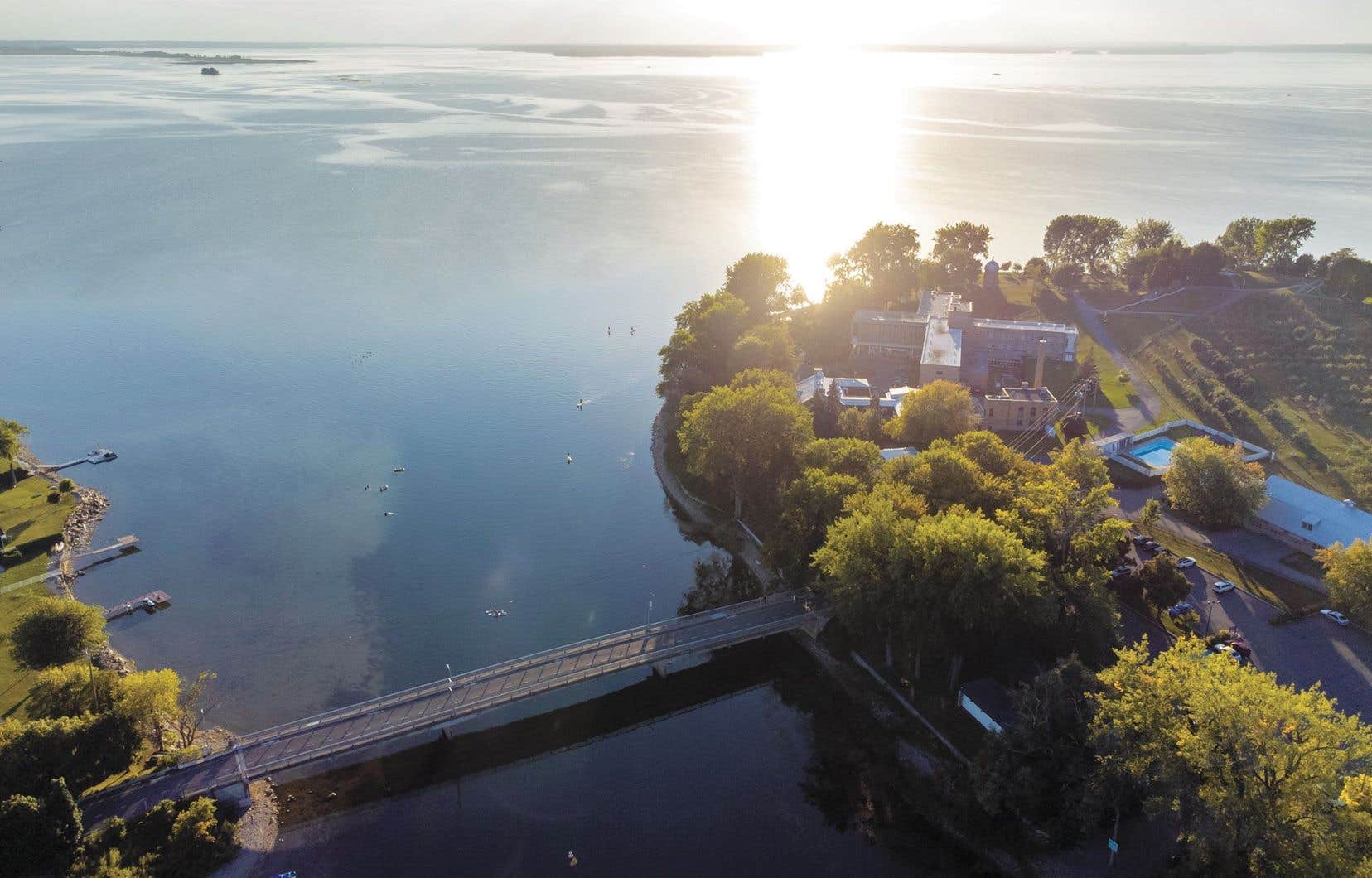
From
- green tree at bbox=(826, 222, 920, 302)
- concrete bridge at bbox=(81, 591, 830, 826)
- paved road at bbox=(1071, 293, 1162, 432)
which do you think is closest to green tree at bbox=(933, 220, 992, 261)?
green tree at bbox=(826, 222, 920, 302)

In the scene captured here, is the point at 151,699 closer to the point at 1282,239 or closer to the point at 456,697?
the point at 456,697

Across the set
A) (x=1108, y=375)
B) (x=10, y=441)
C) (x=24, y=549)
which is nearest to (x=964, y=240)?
(x=1108, y=375)

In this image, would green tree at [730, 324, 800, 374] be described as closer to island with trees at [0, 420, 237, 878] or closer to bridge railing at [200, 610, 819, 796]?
bridge railing at [200, 610, 819, 796]

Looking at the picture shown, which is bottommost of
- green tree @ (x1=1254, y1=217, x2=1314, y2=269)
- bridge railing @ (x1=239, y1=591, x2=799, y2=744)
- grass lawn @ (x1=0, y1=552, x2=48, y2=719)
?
grass lawn @ (x1=0, y1=552, x2=48, y2=719)

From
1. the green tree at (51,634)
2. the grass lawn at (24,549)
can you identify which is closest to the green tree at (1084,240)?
the green tree at (51,634)

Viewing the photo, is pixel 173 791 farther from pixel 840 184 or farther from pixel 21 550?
pixel 840 184

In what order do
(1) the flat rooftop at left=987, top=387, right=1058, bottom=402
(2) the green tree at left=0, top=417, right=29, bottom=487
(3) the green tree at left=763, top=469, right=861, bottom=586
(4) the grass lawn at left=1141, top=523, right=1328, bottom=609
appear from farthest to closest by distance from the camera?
1. (1) the flat rooftop at left=987, top=387, right=1058, bottom=402
2. (2) the green tree at left=0, top=417, right=29, bottom=487
3. (4) the grass lawn at left=1141, top=523, right=1328, bottom=609
4. (3) the green tree at left=763, top=469, right=861, bottom=586
